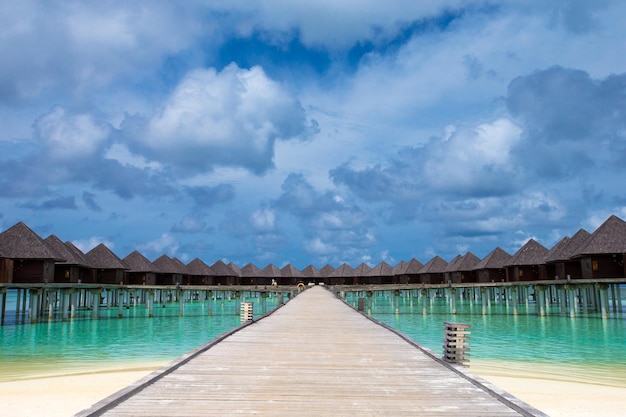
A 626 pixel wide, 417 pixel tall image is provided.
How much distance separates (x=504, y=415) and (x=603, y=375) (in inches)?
520

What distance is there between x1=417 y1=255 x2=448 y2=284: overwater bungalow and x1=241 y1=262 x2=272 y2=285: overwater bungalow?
74.2 ft

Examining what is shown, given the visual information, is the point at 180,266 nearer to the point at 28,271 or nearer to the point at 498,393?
the point at 28,271

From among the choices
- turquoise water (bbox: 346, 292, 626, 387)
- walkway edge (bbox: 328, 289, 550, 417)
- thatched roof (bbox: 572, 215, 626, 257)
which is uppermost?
thatched roof (bbox: 572, 215, 626, 257)

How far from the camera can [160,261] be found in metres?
60.5

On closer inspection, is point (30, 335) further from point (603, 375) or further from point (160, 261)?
point (160, 261)

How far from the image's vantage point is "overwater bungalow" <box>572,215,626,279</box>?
113 ft

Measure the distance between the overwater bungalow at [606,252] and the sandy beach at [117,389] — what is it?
2220 cm

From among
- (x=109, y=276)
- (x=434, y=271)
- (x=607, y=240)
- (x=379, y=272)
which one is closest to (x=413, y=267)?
(x=434, y=271)

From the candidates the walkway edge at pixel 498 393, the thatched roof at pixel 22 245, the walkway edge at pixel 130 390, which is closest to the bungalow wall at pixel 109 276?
the thatched roof at pixel 22 245

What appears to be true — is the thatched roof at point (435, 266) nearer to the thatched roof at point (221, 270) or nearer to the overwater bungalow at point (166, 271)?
the thatched roof at point (221, 270)

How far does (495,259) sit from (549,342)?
29.4 metres

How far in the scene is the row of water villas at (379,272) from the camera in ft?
113

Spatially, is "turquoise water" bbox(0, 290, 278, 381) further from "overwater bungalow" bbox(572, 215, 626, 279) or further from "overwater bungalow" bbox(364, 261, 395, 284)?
"overwater bungalow" bbox(364, 261, 395, 284)

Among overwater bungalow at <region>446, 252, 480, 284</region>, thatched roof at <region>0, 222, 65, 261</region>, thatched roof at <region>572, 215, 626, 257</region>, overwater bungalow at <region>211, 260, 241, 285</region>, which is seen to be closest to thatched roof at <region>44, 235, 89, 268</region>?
thatched roof at <region>0, 222, 65, 261</region>
